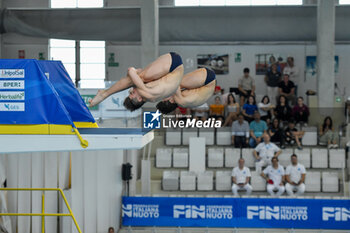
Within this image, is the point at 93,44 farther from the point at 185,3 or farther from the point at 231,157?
the point at 231,157

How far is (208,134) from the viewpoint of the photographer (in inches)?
585

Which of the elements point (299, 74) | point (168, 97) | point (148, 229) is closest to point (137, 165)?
point (148, 229)

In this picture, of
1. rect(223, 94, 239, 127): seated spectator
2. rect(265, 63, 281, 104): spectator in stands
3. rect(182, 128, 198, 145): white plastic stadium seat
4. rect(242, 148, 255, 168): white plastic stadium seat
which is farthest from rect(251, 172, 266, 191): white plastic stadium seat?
rect(265, 63, 281, 104): spectator in stands

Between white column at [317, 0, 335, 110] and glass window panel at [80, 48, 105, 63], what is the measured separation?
306 inches

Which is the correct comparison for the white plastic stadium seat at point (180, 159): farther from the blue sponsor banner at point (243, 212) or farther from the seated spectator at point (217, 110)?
the blue sponsor banner at point (243, 212)

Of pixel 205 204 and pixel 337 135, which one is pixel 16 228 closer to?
pixel 205 204

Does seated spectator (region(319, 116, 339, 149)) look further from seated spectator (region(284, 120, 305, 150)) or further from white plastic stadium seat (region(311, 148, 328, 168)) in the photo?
seated spectator (region(284, 120, 305, 150))

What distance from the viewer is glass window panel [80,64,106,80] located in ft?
63.1

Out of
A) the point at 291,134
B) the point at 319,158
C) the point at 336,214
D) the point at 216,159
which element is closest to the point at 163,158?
the point at 216,159

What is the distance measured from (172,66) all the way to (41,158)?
5.46 m

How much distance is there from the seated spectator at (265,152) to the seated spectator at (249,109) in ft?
3.87

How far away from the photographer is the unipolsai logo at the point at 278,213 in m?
12.3

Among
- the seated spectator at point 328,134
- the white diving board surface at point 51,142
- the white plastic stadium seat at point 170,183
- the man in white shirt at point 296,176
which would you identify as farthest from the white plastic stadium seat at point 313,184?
the white diving board surface at point 51,142

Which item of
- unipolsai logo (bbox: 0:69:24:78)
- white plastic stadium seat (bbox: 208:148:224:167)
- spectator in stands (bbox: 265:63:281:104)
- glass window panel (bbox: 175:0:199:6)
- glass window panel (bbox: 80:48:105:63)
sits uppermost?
glass window panel (bbox: 175:0:199:6)
